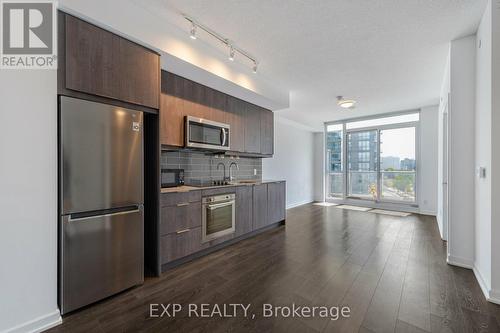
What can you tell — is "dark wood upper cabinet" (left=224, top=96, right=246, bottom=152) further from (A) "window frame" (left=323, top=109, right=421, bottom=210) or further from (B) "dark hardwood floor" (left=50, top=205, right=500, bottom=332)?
(A) "window frame" (left=323, top=109, right=421, bottom=210)

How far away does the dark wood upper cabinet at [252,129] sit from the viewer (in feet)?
14.1

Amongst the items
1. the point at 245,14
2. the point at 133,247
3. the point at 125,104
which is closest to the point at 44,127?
the point at 125,104

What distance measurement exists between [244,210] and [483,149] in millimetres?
3069

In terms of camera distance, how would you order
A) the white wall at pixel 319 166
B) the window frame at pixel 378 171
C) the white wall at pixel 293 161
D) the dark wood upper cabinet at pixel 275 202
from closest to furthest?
the dark wood upper cabinet at pixel 275 202 < the window frame at pixel 378 171 < the white wall at pixel 293 161 < the white wall at pixel 319 166

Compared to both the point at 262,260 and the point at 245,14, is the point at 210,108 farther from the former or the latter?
the point at 262,260

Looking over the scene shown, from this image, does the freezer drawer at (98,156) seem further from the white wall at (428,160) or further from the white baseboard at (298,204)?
the white wall at (428,160)

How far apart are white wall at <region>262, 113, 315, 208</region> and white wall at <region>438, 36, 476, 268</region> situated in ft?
12.1

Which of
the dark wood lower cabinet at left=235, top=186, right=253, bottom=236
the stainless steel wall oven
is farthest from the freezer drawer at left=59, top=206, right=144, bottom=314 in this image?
the dark wood lower cabinet at left=235, top=186, right=253, bottom=236

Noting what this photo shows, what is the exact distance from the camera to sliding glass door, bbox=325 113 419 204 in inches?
245

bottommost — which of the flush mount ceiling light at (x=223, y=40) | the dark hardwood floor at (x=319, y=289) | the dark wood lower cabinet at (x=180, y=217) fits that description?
the dark hardwood floor at (x=319, y=289)

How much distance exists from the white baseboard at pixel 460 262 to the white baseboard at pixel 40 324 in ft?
13.7

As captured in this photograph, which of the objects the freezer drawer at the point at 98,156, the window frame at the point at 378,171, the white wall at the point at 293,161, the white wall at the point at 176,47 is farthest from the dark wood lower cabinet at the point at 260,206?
the window frame at the point at 378,171

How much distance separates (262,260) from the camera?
2.98 meters

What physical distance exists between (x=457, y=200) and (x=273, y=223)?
287 centimetres
